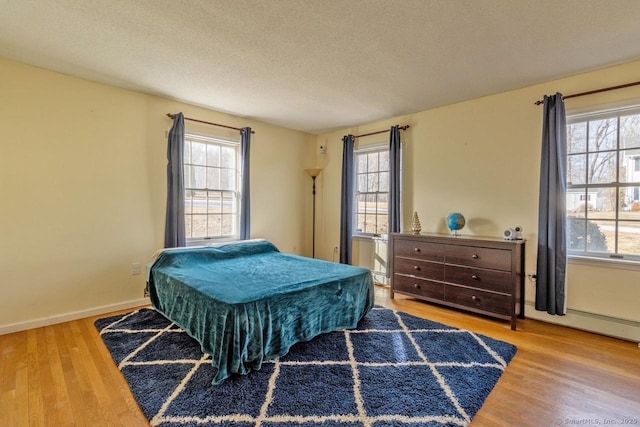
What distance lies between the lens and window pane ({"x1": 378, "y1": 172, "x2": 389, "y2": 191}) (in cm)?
444

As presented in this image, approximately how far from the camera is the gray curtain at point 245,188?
165 inches

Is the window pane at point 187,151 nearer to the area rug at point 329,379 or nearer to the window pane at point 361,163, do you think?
the area rug at point 329,379

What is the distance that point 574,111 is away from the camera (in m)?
2.89

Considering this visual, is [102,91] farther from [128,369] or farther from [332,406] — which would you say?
[332,406]

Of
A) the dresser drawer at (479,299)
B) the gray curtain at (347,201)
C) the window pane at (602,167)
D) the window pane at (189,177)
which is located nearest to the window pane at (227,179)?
the window pane at (189,177)

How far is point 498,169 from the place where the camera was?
3365mm

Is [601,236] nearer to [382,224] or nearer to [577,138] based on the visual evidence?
[577,138]

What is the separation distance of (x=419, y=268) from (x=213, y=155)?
301cm

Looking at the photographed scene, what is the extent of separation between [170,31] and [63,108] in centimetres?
161

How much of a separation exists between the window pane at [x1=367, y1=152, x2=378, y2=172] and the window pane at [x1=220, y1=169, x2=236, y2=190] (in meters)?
2.00

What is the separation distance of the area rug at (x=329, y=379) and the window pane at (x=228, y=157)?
2.23 m

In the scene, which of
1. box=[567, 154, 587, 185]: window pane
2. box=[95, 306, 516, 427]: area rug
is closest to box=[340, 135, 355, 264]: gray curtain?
box=[95, 306, 516, 427]: area rug

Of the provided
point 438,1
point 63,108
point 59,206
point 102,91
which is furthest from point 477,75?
point 59,206

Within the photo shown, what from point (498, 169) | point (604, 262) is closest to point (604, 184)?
point (604, 262)
